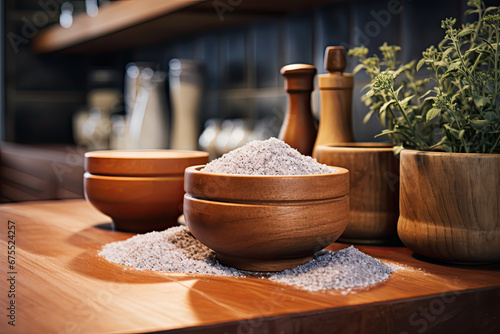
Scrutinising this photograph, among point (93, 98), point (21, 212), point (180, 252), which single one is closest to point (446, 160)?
point (180, 252)

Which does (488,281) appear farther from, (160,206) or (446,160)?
(160,206)

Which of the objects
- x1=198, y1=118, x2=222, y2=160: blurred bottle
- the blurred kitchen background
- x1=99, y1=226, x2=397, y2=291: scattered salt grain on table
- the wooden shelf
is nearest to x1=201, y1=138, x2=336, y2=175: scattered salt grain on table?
x1=99, y1=226, x2=397, y2=291: scattered salt grain on table

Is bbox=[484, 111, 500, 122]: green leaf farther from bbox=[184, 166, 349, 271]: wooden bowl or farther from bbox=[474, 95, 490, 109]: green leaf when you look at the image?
bbox=[184, 166, 349, 271]: wooden bowl

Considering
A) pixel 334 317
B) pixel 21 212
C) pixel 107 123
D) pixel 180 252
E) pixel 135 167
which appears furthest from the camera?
pixel 107 123

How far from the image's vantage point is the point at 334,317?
1.84 feet

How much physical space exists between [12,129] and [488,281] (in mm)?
3044

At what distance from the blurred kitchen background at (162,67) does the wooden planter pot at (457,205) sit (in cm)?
43

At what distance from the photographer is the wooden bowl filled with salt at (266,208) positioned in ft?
2.16

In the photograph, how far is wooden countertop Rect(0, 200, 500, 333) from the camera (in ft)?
1.75

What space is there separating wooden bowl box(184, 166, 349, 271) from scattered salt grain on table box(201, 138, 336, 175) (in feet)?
0.11

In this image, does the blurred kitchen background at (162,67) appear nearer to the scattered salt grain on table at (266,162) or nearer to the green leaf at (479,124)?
the green leaf at (479,124)

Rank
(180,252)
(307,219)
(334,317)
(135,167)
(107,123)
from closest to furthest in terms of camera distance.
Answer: (334,317) → (307,219) → (180,252) → (135,167) → (107,123)

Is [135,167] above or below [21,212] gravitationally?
above

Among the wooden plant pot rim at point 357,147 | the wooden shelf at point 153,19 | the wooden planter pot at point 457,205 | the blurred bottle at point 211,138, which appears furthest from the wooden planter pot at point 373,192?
the blurred bottle at point 211,138
